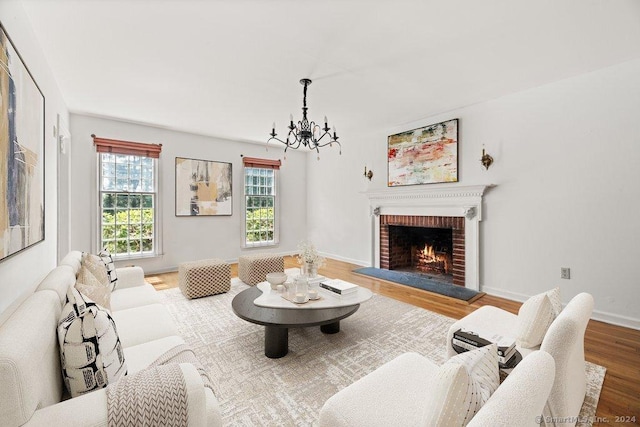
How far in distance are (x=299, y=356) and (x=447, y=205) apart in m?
3.21

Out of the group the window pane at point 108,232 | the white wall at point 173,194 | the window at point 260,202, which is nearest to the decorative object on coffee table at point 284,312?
the white wall at point 173,194

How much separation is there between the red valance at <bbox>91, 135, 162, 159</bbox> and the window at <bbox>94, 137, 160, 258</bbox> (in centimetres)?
1

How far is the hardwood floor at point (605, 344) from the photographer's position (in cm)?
176

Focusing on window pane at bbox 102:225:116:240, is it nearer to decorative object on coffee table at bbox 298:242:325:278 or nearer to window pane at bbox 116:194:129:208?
window pane at bbox 116:194:129:208

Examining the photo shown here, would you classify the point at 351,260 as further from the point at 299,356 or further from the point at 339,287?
the point at 299,356

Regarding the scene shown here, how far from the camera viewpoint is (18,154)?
1.64 metres

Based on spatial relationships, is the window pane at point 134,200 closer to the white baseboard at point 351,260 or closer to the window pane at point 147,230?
the window pane at point 147,230

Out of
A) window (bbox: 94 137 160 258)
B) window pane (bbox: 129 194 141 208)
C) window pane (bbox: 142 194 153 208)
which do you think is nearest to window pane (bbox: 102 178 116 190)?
window (bbox: 94 137 160 258)

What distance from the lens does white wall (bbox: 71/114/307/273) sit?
174 inches

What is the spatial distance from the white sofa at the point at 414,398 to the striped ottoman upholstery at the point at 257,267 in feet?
10.1

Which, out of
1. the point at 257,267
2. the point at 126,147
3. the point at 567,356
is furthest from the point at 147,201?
the point at 567,356

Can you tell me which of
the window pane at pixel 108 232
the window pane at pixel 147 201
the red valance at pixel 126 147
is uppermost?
the red valance at pixel 126 147

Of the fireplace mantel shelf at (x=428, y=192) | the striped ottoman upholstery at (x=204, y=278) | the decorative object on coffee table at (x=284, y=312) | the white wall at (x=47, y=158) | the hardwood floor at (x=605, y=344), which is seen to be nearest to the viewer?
the white wall at (x=47, y=158)

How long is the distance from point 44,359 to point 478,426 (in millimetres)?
1534
